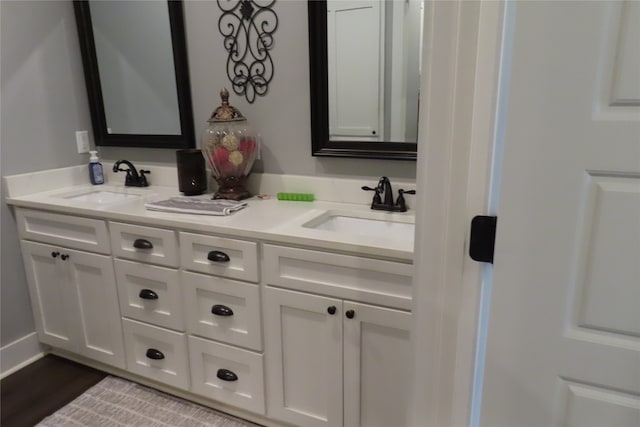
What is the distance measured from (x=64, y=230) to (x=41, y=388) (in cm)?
76

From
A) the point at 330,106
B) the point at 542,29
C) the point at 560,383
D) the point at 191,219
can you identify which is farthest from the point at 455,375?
the point at 330,106

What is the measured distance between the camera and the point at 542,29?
692mm

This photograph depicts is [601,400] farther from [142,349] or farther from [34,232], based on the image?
[34,232]

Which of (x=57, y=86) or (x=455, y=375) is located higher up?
(x=57, y=86)

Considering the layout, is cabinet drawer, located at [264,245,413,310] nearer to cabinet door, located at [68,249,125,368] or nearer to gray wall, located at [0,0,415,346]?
gray wall, located at [0,0,415,346]

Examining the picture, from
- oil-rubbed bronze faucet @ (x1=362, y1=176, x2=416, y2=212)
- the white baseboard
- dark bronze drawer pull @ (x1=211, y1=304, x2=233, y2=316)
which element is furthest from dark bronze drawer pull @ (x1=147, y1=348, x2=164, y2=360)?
oil-rubbed bronze faucet @ (x1=362, y1=176, x2=416, y2=212)

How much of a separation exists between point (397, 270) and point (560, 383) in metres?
0.58

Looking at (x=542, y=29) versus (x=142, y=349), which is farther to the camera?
(x=142, y=349)

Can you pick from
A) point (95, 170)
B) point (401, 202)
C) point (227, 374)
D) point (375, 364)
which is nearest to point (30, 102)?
point (95, 170)

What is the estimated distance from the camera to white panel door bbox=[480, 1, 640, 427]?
0.68 meters

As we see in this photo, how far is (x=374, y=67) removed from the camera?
174 cm

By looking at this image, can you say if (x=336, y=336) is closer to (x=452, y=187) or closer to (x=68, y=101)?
(x=452, y=187)

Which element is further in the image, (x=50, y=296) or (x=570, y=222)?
(x=50, y=296)

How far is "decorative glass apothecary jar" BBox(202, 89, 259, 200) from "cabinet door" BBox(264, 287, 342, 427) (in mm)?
→ 609
